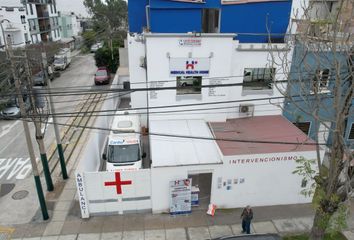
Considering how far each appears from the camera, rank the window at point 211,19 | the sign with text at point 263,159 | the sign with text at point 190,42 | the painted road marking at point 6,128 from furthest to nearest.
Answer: the painted road marking at point 6,128 < the window at point 211,19 < the sign with text at point 190,42 < the sign with text at point 263,159

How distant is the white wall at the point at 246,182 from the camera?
11.4m

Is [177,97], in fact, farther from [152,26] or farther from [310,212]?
[310,212]

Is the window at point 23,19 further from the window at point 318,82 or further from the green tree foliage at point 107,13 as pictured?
the window at point 318,82

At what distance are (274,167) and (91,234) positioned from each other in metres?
7.38

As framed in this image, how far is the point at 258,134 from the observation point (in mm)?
13258

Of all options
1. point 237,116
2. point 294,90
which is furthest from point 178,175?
point 294,90

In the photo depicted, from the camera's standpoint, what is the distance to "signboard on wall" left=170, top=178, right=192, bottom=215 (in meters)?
11.4

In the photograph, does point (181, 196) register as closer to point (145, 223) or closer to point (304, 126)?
point (145, 223)

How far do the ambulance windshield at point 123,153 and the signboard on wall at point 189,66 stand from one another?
3.96m

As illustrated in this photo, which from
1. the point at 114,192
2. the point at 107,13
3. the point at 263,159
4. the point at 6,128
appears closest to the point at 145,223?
the point at 114,192

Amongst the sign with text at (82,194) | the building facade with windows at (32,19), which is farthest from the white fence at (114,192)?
the building facade with windows at (32,19)

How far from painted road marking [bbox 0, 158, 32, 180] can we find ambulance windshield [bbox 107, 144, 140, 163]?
4.70 meters

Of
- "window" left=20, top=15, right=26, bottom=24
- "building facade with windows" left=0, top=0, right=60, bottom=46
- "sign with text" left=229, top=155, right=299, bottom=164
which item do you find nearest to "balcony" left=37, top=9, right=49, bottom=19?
"building facade with windows" left=0, top=0, right=60, bottom=46

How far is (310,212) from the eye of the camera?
12250 millimetres
